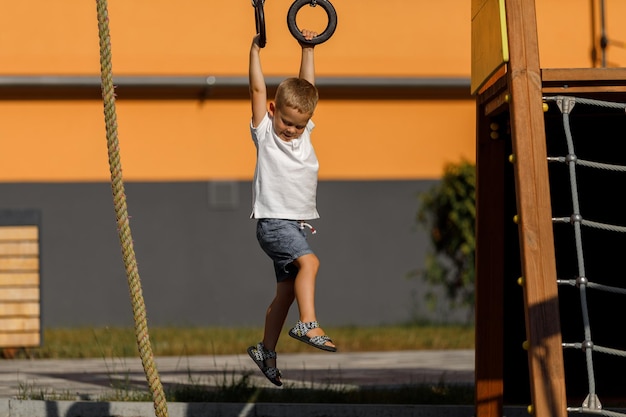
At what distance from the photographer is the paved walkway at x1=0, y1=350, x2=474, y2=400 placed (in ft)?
26.2

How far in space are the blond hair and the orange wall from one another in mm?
8695

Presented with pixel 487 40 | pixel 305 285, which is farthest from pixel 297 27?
pixel 305 285

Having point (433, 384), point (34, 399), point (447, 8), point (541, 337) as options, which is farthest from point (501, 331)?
point (447, 8)

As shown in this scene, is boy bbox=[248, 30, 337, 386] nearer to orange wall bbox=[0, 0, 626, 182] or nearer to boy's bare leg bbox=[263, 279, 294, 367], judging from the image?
boy's bare leg bbox=[263, 279, 294, 367]

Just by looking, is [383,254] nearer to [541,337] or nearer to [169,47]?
[169,47]

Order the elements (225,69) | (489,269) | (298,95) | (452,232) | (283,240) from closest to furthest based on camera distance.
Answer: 1. (298,95)
2. (283,240)
3. (489,269)
4. (452,232)
5. (225,69)

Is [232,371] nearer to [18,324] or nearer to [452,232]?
[18,324]

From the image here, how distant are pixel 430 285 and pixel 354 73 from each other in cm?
257

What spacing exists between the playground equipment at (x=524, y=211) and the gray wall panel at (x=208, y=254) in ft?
25.8

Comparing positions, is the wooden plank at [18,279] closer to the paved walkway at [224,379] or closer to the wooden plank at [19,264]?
the wooden plank at [19,264]

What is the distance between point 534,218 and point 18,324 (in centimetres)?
632

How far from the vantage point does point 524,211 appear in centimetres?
497

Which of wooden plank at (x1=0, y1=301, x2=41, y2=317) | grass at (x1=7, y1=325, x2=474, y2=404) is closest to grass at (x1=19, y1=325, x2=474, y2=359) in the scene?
grass at (x1=7, y1=325, x2=474, y2=404)

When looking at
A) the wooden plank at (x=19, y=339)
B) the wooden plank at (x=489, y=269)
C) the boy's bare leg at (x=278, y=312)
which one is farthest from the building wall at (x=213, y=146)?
the boy's bare leg at (x=278, y=312)
